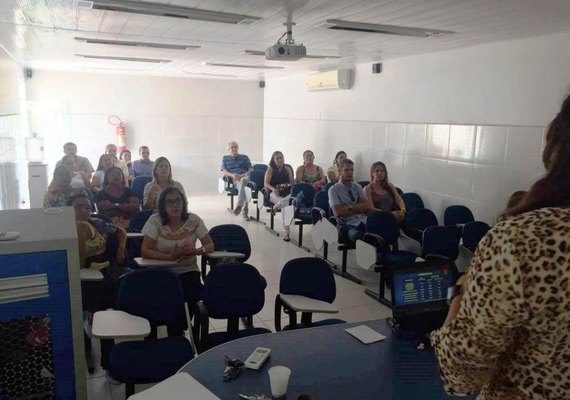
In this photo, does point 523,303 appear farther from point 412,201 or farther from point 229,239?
point 412,201

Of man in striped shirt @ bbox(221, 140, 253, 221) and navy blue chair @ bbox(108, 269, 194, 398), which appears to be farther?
man in striped shirt @ bbox(221, 140, 253, 221)

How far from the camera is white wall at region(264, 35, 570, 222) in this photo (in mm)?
5102

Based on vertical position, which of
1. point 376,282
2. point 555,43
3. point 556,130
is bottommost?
point 376,282

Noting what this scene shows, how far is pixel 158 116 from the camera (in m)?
11.0

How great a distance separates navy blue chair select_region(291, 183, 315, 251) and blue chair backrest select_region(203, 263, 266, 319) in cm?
354

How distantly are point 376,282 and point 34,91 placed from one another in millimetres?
8364

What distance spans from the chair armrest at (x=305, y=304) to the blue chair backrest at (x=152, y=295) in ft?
2.39

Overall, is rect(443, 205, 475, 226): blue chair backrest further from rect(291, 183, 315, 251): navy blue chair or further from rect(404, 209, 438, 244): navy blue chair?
rect(291, 183, 315, 251): navy blue chair

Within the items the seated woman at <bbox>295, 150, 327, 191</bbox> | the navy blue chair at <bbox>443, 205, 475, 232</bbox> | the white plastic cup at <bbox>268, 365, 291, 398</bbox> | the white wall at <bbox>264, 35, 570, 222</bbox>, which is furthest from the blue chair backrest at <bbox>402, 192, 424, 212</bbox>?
the white plastic cup at <bbox>268, 365, 291, 398</bbox>

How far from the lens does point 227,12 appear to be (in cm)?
429

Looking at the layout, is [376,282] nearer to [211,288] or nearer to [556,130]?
[211,288]

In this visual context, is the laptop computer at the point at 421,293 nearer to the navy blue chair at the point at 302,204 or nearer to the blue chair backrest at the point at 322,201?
the blue chair backrest at the point at 322,201

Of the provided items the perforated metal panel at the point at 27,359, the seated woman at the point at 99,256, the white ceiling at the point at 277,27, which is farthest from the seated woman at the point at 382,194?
the perforated metal panel at the point at 27,359

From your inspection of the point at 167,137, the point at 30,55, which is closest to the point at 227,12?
the point at 30,55
